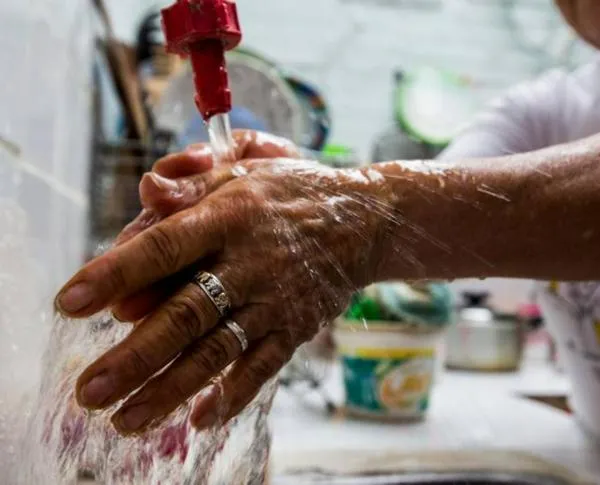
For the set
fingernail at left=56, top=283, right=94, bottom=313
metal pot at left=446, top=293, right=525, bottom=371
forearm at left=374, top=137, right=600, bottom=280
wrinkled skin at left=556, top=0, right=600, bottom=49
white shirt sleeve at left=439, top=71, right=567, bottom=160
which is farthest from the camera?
metal pot at left=446, top=293, right=525, bottom=371

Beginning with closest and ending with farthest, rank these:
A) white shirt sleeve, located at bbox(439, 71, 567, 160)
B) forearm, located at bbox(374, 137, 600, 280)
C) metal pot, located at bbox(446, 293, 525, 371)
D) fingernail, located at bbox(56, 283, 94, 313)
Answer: fingernail, located at bbox(56, 283, 94, 313)
forearm, located at bbox(374, 137, 600, 280)
white shirt sleeve, located at bbox(439, 71, 567, 160)
metal pot, located at bbox(446, 293, 525, 371)

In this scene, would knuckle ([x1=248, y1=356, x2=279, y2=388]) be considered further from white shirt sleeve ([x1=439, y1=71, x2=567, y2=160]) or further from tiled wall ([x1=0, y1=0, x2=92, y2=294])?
white shirt sleeve ([x1=439, y1=71, x2=567, y2=160])

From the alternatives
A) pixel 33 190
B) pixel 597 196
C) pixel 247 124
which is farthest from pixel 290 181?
pixel 247 124

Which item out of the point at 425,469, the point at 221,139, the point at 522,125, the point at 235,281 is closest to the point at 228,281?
the point at 235,281

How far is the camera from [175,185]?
402 mm

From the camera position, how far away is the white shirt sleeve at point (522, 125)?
0.98 m

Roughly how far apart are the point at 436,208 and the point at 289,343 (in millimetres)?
120

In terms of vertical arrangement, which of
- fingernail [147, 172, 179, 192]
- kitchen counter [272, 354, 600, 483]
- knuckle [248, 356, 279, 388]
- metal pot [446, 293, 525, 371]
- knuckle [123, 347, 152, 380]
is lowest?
metal pot [446, 293, 525, 371]

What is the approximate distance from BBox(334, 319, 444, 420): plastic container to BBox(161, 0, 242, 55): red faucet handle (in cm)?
54

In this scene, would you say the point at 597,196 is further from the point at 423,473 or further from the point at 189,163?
the point at 423,473

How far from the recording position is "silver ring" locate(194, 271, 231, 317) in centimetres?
34

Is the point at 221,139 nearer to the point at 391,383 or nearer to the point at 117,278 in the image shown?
the point at 117,278

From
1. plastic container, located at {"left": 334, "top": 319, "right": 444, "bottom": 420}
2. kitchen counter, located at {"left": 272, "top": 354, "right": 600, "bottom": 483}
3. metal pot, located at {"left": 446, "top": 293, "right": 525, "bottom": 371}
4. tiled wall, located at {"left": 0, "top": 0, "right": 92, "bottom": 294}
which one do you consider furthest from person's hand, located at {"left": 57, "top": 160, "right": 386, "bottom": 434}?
metal pot, located at {"left": 446, "top": 293, "right": 525, "bottom": 371}

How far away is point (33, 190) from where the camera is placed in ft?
1.99
